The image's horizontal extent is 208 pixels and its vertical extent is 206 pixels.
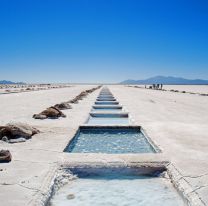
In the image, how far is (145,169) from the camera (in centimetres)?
739

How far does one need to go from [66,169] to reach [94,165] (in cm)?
59

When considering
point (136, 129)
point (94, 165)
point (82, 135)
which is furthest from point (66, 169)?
point (136, 129)

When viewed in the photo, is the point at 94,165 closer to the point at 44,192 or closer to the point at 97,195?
the point at 97,195

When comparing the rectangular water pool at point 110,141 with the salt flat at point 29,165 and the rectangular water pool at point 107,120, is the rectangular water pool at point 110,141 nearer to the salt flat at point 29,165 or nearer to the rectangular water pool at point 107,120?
the salt flat at point 29,165

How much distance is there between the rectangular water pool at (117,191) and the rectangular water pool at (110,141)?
254 centimetres

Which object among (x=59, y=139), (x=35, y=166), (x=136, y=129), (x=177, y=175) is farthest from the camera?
(x=136, y=129)

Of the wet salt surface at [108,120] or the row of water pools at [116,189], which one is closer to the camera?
the row of water pools at [116,189]

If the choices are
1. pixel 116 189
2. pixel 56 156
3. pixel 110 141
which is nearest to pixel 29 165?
pixel 56 156

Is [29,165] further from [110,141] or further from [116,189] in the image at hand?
[110,141]

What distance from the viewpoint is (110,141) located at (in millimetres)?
11953

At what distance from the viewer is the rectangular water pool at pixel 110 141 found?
1033 centimetres

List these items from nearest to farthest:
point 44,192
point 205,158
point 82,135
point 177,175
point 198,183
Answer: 1. point 44,192
2. point 198,183
3. point 177,175
4. point 205,158
5. point 82,135

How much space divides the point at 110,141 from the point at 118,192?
5629 millimetres

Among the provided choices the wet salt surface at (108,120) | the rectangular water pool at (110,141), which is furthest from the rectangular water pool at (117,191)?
the wet salt surface at (108,120)
